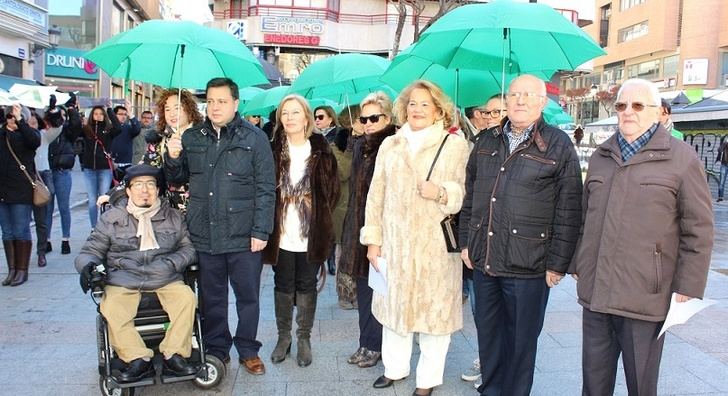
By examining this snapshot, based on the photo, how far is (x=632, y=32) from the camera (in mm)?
54094

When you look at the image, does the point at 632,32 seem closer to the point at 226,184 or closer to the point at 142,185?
the point at 226,184

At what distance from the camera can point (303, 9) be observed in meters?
30.0

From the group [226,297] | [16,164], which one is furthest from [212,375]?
[16,164]

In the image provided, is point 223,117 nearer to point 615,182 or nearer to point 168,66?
point 168,66

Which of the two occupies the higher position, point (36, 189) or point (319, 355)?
point (36, 189)

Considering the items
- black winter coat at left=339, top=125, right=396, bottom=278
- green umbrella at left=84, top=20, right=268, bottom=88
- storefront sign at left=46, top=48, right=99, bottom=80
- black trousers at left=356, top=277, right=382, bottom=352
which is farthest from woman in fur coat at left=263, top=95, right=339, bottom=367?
storefront sign at left=46, top=48, right=99, bottom=80

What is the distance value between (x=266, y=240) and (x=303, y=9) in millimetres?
27794

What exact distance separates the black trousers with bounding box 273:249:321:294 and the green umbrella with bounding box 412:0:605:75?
187 cm

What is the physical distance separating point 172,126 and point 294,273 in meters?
1.41

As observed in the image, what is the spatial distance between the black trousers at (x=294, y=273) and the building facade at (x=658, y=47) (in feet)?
113

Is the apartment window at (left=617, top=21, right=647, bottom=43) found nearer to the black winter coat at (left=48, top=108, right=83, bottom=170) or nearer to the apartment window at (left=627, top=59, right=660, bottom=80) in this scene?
the apartment window at (left=627, top=59, right=660, bottom=80)

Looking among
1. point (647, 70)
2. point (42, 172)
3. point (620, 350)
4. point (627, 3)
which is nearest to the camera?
point (620, 350)

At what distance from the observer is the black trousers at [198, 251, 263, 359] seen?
13.4 ft

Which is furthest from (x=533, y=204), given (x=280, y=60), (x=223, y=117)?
(x=280, y=60)
